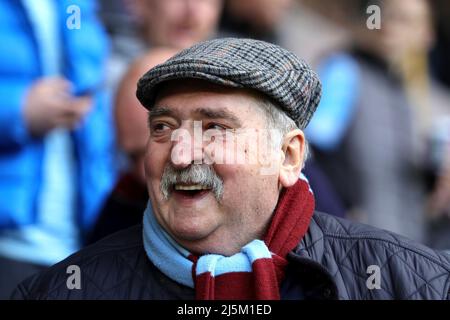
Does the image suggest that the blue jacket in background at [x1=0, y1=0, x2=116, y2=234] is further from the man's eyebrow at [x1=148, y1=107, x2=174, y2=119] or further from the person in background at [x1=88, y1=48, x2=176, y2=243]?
the man's eyebrow at [x1=148, y1=107, x2=174, y2=119]

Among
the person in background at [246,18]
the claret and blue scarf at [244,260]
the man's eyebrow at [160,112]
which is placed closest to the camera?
the claret and blue scarf at [244,260]

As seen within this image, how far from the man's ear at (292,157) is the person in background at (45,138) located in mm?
1660

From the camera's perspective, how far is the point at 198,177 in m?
2.67

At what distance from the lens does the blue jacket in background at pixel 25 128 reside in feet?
13.8

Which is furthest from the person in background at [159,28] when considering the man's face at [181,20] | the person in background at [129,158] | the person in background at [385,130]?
the person in background at [385,130]

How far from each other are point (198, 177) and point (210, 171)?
0.13ft

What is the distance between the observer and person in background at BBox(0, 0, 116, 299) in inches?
166

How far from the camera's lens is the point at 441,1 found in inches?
272

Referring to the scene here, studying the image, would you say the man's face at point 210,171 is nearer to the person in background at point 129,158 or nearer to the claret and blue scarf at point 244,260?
the claret and blue scarf at point 244,260

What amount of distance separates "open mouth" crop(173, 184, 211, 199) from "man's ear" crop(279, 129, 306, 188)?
0.82 ft

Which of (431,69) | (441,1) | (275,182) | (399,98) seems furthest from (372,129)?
(275,182)

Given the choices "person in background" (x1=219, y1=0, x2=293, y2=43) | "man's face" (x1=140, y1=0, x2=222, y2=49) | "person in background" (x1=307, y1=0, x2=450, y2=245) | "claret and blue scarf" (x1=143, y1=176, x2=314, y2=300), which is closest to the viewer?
Result: "claret and blue scarf" (x1=143, y1=176, x2=314, y2=300)

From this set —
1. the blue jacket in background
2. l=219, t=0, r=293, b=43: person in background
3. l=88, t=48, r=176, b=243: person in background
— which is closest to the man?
l=88, t=48, r=176, b=243: person in background

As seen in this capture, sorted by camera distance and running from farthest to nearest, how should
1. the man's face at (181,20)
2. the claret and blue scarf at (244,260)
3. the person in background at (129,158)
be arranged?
the man's face at (181,20) → the person in background at (129,158) → the claret and blue scarf at (244,260)
